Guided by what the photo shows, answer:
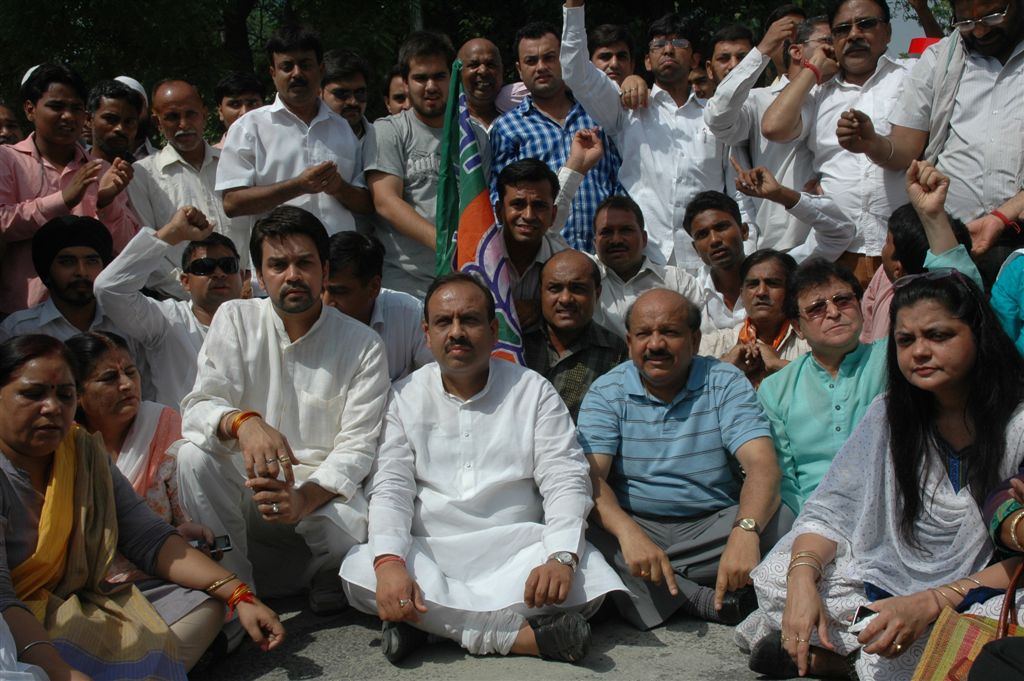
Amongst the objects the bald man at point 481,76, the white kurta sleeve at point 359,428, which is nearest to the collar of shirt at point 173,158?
Result: the bald man at point 481,76

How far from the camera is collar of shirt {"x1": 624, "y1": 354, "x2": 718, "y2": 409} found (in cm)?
484

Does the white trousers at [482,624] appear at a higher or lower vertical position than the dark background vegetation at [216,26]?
lower

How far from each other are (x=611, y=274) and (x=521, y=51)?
160 centimetres

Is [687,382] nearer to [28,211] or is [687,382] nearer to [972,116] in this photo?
[972,116]

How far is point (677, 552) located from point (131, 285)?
2.94 m

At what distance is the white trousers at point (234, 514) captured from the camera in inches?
181

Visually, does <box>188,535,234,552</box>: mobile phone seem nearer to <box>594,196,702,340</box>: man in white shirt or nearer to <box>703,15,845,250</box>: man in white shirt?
<box>594,196,702,340</box>: man in white shirt

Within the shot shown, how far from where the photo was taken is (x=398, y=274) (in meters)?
6.59

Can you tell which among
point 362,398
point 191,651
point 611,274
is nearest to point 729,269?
point 611,274

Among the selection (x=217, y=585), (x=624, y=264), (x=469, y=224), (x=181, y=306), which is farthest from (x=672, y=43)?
(x=217, y=585)

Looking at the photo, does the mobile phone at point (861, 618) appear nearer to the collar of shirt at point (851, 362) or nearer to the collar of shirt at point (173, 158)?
the collar of shirt at point (851, 362)

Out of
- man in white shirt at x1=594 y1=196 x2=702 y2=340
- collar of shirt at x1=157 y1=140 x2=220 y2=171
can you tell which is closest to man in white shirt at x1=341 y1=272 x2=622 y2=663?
man in white shirt at x1=594 y1=196 x2=702 y2=340

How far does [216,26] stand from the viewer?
11898mm

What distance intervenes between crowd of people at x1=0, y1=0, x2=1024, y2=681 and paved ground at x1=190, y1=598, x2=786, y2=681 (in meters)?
0.09
